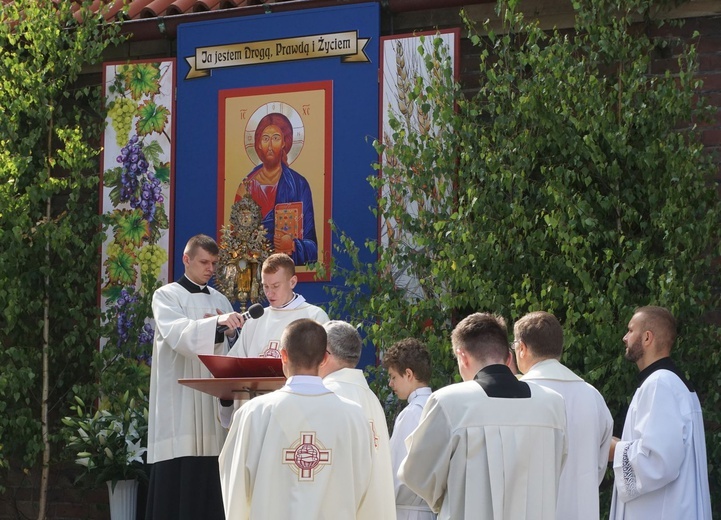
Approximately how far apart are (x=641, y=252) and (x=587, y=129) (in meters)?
0.86

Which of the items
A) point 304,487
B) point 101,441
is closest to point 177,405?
point 101,441

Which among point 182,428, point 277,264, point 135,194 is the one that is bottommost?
point 182,428

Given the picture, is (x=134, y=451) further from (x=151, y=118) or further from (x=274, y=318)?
(x=151, y=118)

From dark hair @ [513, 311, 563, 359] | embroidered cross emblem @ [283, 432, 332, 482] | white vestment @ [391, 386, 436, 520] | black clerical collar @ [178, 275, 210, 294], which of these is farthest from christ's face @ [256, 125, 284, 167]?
embroidered cross emblem @ [283, 432, 332, 482]

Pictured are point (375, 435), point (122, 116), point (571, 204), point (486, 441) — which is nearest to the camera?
point (486, 441)

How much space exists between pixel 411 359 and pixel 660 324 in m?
1.33

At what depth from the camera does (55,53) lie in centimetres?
994

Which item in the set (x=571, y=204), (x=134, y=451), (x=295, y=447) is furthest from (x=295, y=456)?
(x=134, y=451)

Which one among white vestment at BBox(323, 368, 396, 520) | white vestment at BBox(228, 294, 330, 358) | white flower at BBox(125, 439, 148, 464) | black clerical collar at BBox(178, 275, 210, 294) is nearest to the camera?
white vestment at BBox(323, 368, 396, 520)

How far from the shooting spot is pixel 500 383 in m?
5.14

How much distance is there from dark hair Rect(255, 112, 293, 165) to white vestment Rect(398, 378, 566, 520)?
4.64 metres

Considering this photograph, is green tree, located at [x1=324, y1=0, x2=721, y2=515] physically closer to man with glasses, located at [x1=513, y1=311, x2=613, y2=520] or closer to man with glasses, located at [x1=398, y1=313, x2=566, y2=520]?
man with glasses, located at [x1=513, y1=311, x2=613, y2=520]

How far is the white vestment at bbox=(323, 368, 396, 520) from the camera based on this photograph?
550 centimetres

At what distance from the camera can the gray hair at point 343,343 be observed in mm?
6109
